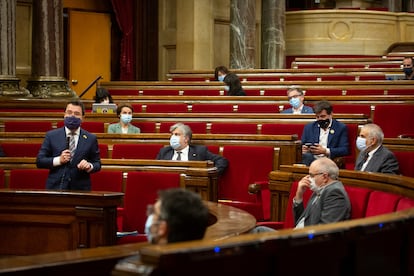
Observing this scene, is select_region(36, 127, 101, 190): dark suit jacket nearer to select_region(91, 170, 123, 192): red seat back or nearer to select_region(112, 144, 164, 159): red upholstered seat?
select_region(91, 170, 123, 192): red seat back

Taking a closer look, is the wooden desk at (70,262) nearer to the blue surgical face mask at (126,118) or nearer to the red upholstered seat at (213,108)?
the blue surgical face mask at (126,118)

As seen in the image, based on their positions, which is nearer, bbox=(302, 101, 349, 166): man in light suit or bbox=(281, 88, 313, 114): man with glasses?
bbox=(302, 101, 349, 166): man in light suit

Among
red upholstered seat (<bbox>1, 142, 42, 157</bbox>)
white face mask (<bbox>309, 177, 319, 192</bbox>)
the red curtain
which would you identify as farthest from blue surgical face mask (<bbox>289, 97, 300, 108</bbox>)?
the red curtain

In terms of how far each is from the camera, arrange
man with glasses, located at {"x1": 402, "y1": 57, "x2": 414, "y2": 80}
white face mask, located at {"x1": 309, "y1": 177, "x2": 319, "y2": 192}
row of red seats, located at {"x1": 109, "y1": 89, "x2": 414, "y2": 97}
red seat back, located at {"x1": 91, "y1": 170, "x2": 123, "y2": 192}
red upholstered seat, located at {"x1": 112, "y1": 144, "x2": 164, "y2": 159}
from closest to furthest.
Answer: white face mask, located at {"x1": 309, "y1": 177, "x2": 319, "y2": 192} → red seat back, located at {"x1": 91, "y1": 170, "x2": 123, "y2": 192} → red upholstered seat, located at {"x1": 112, "y1": 144, "x2": 164, "y2": 159} → row of red seats, located at {"x1": 109, "y1": 89, "x2": 414, "y2": 97} → man with glasses, located at {"x1": 402, "y1": 57, "x2": 414, "y2": 80}

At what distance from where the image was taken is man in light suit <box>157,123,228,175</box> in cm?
691

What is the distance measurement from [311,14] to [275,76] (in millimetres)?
4978

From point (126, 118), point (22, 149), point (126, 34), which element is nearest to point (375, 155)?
point (126, 118)

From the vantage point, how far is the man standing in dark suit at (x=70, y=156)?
591cm

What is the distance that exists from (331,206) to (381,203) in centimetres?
28

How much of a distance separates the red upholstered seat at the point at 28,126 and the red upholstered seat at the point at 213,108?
185cm

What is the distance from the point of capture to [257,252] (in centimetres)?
235

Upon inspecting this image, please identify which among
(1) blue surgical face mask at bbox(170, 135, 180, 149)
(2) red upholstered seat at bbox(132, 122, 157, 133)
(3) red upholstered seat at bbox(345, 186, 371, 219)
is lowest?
(3) red upholstered seat at bbox(345, 186, 371, 219)

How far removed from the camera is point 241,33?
596 inches

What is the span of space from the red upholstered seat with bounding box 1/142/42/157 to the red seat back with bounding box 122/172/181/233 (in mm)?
1614
